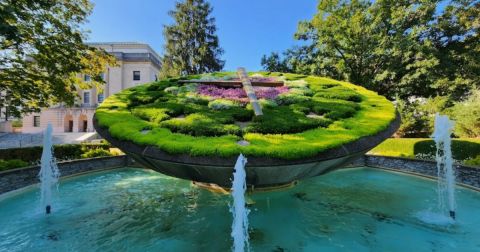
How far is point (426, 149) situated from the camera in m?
15.7

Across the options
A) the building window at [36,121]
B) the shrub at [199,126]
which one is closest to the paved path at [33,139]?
the building window at [36,121]

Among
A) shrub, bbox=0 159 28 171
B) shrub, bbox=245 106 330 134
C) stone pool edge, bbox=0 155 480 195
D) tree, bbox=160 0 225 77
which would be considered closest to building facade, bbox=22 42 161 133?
tree, bbox=160 0 225 77

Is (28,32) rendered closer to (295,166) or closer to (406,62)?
(295,166)

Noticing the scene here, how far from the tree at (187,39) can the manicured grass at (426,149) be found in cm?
2194

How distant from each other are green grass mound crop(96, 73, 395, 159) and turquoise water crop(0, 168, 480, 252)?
204 centimetres

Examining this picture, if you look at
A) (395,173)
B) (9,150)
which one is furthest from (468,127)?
(9,150)

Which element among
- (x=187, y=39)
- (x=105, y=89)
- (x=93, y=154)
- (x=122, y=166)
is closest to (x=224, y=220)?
(x=122, y=166)

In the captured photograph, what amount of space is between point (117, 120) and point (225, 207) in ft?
12.5

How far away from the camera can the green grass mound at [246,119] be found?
5295 millimetres

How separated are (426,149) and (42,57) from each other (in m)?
20.9

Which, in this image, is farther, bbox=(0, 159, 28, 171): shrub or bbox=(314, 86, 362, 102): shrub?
bbox=(0, 159, 28, 171): shrub

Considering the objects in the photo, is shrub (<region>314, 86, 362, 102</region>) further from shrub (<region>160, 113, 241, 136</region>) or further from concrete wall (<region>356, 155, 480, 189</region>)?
concrete wall (<region>356, 155, 480, 189</region>)

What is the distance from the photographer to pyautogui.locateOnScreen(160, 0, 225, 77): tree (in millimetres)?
31938

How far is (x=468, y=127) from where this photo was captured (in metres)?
16.6
